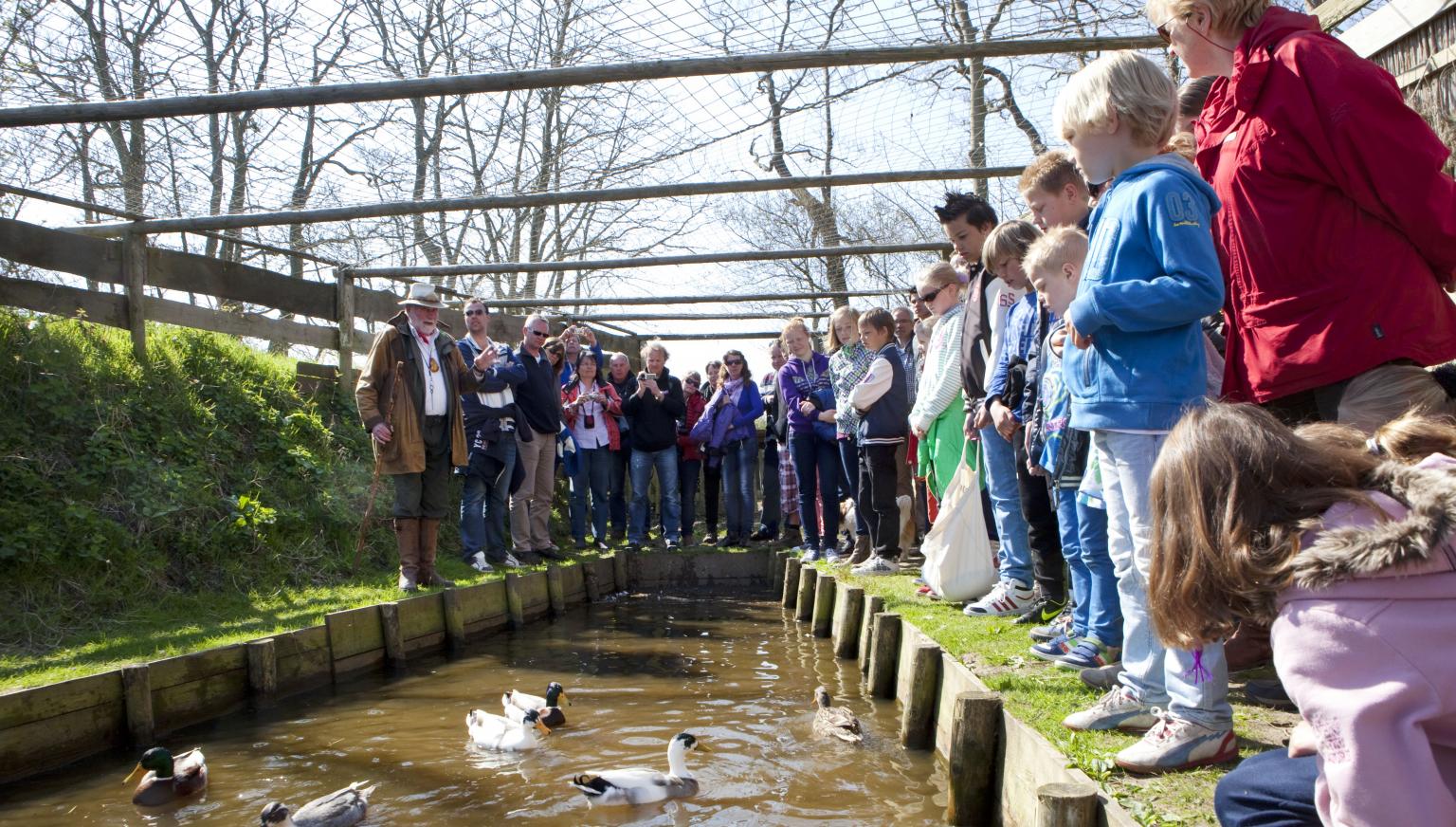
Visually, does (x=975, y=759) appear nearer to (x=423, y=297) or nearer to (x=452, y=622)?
(x=452, y=622)

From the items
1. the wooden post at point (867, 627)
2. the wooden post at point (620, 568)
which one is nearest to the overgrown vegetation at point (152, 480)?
the wooden post at point (620, 568)

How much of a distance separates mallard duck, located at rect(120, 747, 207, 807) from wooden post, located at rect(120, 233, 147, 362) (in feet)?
19.0

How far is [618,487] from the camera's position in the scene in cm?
1255

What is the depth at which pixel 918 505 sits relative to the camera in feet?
31.7

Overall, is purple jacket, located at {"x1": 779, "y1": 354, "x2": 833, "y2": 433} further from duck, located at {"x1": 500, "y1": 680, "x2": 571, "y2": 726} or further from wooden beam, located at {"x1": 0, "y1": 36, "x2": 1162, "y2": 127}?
duck, located at {"x1": 500, "y1": 680, "x2": 571, "y2": 726}

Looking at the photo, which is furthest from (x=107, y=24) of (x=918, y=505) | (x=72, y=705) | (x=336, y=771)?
(x=918, y=505)

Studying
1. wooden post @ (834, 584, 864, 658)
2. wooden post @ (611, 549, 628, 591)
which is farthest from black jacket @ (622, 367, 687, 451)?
wooden post @ (834, 584, 864, 658)

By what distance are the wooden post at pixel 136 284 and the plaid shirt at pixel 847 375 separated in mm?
6012

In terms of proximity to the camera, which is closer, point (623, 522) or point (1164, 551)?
point (1164, 551)

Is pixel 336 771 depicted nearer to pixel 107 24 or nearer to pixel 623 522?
pixel 107 24

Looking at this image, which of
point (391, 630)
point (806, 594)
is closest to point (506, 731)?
point (391, 630)

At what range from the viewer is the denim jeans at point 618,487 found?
40.1 ft

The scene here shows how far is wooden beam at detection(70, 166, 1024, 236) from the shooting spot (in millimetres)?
7859

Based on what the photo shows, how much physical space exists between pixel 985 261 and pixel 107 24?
6.82 m
